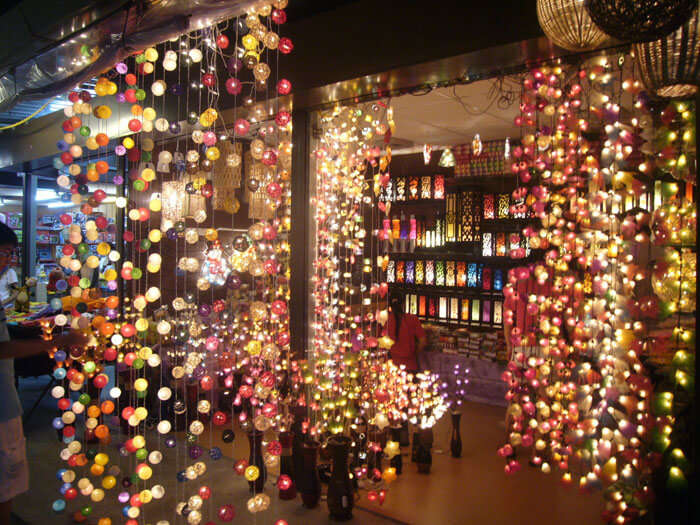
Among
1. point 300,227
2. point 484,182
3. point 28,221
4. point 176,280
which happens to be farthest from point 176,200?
point 28,221

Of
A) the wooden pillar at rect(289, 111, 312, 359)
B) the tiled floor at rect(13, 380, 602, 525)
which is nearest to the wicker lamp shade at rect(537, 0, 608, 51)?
the wooden pillar at rect(289, 111, 312, 359)

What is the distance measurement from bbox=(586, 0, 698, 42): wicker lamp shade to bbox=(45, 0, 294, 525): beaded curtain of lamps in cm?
126

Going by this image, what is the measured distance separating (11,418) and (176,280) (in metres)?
1.09

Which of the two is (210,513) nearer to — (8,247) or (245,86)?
(8,247)

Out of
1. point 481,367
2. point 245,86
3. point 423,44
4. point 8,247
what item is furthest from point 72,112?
point 481,367

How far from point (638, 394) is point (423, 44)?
6.92ft

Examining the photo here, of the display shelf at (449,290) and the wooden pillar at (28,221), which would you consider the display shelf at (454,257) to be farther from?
the wooden pillar at (28,221)

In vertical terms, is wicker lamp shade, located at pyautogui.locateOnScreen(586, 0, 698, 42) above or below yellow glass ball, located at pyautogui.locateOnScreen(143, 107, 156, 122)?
above

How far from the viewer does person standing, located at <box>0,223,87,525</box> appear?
2281 mm

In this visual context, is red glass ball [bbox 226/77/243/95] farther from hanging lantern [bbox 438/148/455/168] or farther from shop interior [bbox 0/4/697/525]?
hanging lantern [bbox 438/148/455/168]

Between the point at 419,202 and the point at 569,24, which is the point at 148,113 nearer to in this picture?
the point at 569,24

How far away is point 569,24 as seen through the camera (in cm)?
192

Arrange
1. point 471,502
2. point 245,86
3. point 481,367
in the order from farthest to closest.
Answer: point 481,367 < point 245,86 < point 471,502

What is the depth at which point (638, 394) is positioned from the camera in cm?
260
